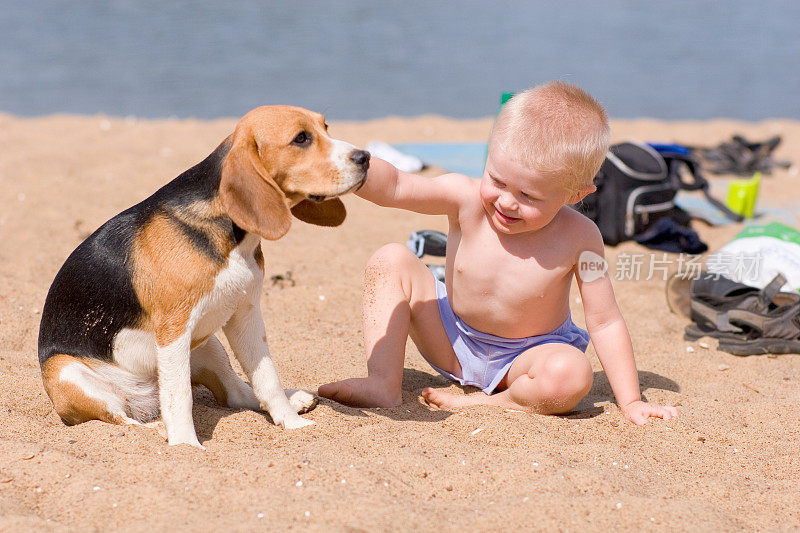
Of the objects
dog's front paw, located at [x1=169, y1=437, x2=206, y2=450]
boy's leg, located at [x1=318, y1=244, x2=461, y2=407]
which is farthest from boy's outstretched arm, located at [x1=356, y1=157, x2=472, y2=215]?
dog's front paw, located at [x1=169, y1=437, x2=206, y2=450]

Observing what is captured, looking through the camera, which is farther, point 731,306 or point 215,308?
point 731,306

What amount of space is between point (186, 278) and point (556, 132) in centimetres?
163

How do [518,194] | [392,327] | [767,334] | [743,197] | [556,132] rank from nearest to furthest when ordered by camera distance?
[556,132]
[518,194]
[392,327]
[767,334]
[743,197]

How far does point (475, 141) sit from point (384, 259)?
632 cm

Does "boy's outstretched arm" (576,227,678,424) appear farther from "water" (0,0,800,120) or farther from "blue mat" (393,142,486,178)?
"water" (0,0,800,120)

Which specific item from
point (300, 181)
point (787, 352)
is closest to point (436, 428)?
point (300, 181)

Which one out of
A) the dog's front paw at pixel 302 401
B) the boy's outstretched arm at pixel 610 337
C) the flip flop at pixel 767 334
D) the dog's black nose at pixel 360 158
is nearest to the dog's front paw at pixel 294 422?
the dog's front paw at pixel 302 401

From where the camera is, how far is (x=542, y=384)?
3768 millimetres

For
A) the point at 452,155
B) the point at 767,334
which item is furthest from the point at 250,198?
the point at 452,155

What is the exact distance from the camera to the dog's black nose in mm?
3225

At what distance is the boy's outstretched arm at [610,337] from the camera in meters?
3.90

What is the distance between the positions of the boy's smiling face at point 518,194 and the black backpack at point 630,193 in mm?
3332

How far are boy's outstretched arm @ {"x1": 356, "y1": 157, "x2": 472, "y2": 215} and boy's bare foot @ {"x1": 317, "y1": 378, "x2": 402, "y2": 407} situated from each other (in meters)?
0.84

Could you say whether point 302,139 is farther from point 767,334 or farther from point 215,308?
point 767,334
